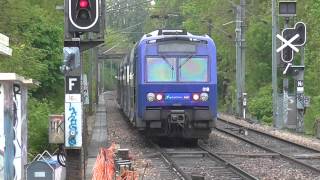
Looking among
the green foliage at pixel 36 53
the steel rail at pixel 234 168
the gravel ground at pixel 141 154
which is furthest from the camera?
the green foliage at pixel 36 53

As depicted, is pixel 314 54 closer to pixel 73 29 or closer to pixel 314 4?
pixel 314 4

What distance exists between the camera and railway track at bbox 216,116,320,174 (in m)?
16.5

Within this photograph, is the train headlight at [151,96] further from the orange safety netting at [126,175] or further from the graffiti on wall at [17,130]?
the graffiti on wall at [17,130]

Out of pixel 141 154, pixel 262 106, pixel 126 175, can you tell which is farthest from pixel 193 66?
pixel 262 106

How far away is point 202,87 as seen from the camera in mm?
18891

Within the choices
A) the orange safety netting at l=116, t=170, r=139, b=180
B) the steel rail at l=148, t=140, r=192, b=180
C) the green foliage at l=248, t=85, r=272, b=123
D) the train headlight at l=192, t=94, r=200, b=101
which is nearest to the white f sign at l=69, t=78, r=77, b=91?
the orange safety netting at l=116, t=170, r=139, b=180

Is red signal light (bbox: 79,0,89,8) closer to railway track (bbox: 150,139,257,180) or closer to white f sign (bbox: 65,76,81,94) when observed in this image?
white f sign (bbox: 65,76,81,94)

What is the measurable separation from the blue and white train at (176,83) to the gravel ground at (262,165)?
134 centimetres

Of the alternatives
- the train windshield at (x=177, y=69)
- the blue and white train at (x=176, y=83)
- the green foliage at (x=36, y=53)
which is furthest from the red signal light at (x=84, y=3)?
the train windshield at (x=177, y=69)

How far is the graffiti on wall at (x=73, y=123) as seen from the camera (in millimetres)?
9305

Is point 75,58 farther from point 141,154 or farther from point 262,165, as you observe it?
point 141,154

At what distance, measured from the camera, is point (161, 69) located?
62.5ft

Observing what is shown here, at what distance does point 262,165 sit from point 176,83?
13.5 feet

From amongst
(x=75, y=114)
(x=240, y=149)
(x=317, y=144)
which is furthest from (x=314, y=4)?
(x=75, y=114)
